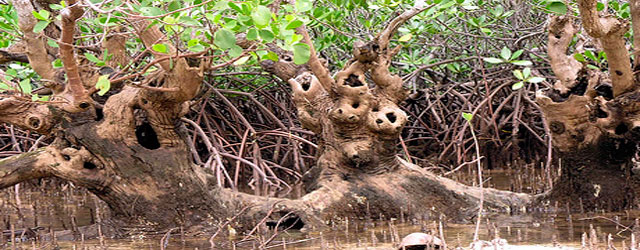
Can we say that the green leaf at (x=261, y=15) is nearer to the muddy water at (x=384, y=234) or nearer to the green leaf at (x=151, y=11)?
the green leaf at (x=151, y=11)

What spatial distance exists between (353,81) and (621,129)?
51.8 inches

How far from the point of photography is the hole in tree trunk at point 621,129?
384 centimetres

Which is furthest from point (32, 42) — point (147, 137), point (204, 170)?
point (204, 170)

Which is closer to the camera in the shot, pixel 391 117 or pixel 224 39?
pixel 224 39

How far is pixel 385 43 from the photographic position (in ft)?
13.7

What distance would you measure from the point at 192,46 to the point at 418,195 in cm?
168

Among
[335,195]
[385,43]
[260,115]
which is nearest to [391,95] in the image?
[385,43]

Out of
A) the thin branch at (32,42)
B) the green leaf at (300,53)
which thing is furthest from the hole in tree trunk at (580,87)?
the thin branch at (32,42)

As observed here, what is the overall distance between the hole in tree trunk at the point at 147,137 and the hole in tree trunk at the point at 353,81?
1.00 metres

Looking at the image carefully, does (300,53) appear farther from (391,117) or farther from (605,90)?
(605,90)

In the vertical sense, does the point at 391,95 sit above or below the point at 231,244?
above

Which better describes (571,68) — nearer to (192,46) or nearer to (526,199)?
(526,199)

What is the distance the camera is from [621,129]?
3867 mm

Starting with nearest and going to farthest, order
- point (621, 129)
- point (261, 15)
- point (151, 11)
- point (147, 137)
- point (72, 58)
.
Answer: point (261, 15) → point (151, 11) → point (72, 58) → point (621, 129) → point (147, 137)
